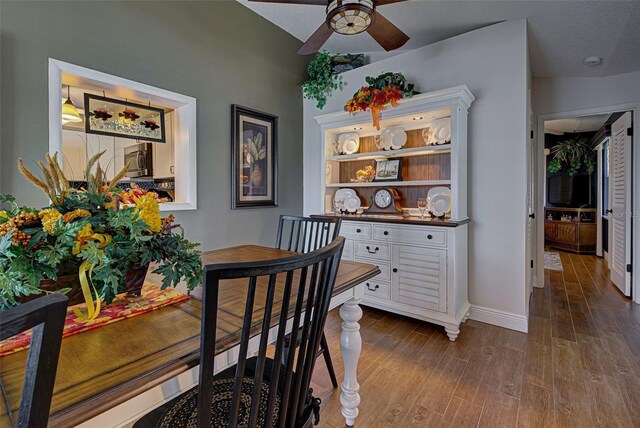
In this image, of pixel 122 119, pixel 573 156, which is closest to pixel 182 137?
pixel 122 119

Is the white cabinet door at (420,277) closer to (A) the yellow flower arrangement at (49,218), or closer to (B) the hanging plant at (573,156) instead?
(A) the yellow flower arrangement at (49,218)

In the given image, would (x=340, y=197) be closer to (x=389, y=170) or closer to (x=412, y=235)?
(x=389, y=170)

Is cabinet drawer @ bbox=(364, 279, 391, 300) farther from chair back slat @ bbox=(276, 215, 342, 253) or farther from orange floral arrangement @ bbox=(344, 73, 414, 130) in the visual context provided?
orange floral arrangement @ bbox=(344, 73, 414, 130)

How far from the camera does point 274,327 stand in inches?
36.6

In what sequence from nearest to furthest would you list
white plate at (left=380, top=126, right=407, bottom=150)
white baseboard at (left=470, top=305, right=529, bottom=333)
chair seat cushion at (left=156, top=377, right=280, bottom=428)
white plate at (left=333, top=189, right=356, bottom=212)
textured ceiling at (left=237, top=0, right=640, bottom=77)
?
chair seat cushion at (left=156, top=377, right=280, bottom=428), textured ceiling at (left=237, top=0, right=640, bottom=77), white baseboard at (left=470, top=305, right=529, bottom=333), white plate at (left=380, top=126, right=407, bottom=150), white plate at (left=333, top=189, right=356, bottom=212)

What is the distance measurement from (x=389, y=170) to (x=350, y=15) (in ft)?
5.40

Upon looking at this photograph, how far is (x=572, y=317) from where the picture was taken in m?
2.80

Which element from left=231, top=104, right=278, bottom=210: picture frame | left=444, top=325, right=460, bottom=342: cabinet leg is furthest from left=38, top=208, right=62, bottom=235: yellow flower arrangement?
left=444, top=325, right=460, bottom=342: cabinet leg

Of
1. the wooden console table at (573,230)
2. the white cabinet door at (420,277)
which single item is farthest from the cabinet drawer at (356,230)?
the wooden console table at (573,230)

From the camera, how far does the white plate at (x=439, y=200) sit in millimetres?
2836

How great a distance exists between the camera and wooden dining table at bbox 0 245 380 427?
22.2 inches

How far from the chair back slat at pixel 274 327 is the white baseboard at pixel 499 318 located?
7.55 ft

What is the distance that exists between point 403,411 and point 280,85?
3.27 metres

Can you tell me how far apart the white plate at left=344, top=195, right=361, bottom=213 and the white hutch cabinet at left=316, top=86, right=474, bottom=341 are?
26 cm
